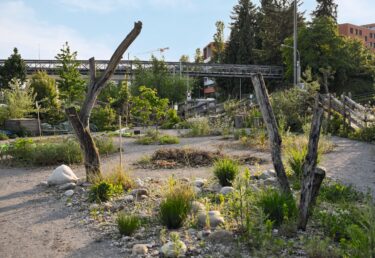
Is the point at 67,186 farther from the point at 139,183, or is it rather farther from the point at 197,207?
the point at 197,207

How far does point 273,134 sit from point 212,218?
1.47m

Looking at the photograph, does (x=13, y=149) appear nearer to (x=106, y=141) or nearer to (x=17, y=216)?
(x=106, y=141)

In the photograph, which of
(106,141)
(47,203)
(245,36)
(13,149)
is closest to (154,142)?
(106,141)

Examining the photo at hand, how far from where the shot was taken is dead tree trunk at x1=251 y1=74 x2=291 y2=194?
210 inches

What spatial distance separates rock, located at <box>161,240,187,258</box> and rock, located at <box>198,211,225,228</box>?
81cm

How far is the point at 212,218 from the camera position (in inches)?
189

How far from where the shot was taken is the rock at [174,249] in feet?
12.7

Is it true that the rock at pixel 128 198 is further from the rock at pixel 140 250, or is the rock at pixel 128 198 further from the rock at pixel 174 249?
the rock at pixel 174 249

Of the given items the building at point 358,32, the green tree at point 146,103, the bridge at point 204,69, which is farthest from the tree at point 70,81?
the building at point 358,32

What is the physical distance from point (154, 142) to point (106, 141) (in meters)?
3.29

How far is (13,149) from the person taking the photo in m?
10.5

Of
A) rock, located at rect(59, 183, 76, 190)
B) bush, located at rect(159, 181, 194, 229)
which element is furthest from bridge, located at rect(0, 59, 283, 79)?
bush, located at rect(159, 181, 194, 229)

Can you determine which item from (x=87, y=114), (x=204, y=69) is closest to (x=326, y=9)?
(x=204, y=69)

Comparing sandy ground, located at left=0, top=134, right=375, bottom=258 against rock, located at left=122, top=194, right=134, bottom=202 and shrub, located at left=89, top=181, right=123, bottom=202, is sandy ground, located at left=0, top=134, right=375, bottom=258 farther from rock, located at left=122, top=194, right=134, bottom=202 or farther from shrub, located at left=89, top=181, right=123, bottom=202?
rock, located at left=122, top=194, right=134, bottom=202
